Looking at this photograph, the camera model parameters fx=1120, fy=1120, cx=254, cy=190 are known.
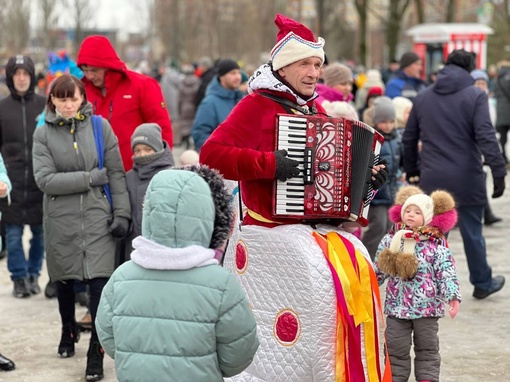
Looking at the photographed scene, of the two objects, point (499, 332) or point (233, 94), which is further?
point (233, 94)

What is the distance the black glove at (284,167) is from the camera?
208 inches

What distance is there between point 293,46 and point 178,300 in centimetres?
194

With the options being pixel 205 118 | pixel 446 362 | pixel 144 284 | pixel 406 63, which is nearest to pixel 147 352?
pixel 144 284

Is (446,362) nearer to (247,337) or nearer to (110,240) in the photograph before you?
(110,240)

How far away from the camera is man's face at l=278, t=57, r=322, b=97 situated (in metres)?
5.59

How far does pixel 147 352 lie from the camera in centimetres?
407

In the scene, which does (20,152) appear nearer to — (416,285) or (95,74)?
(95,74)

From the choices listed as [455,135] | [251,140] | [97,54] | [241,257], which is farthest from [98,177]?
[455,135]

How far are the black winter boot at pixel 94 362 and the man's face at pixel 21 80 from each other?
9.40 ft

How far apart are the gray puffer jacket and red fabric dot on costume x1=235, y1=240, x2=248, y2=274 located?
1299 mm

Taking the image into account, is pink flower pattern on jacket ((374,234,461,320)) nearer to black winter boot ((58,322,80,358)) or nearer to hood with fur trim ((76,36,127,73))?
black winter boot ((58,322,80,358))

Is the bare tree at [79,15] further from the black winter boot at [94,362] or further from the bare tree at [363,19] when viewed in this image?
the black winter boot at [94,362]

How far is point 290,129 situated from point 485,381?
2283 millimetres

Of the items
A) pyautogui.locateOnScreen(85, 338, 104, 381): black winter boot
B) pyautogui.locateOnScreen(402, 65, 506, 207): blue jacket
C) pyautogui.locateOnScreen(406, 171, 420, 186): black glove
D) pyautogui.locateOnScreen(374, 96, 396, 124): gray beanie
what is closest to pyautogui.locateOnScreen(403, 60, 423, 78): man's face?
pyautogui.locateOnScreen(374, 96, 396, 124): gray beanie
